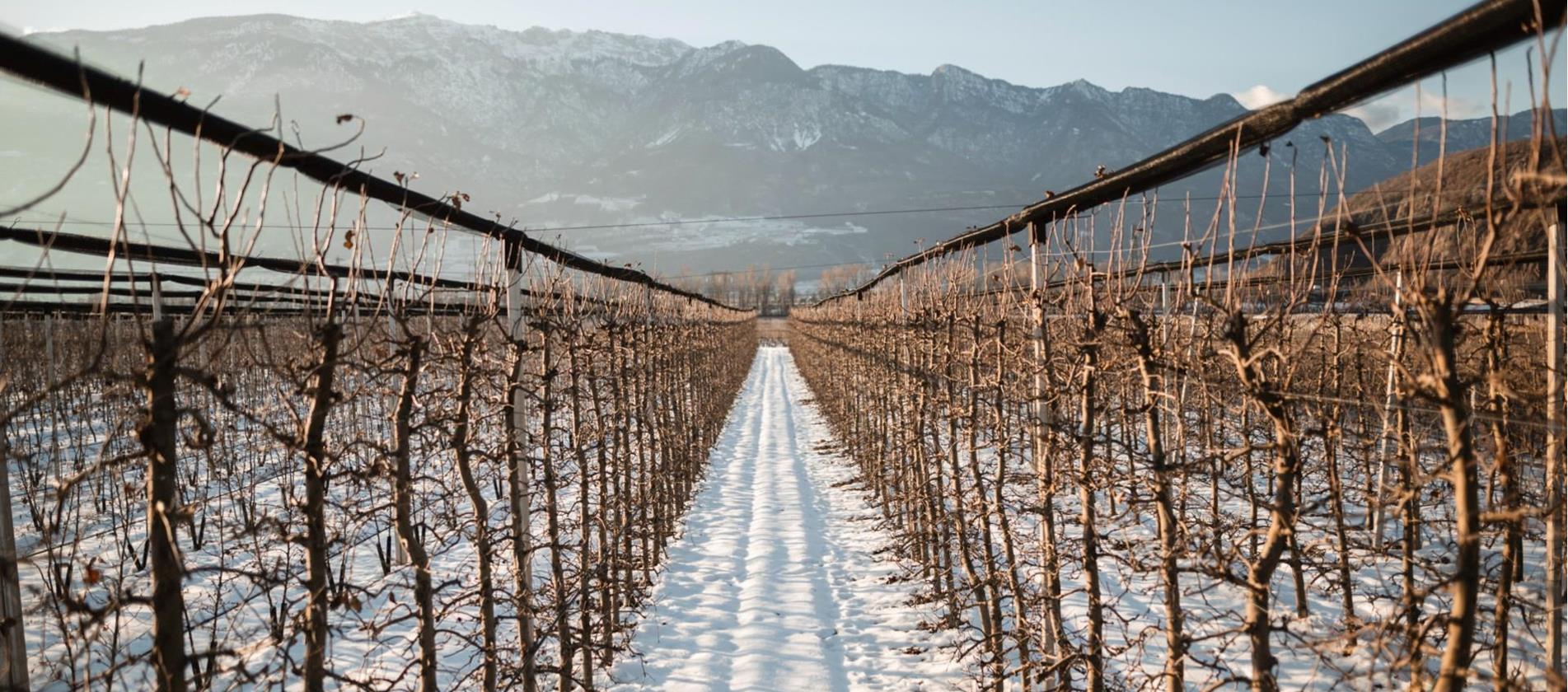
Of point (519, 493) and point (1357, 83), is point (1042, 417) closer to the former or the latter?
point (1357, 83)

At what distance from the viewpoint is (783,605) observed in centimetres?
777

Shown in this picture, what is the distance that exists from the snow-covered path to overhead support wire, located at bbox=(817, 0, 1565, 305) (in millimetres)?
4397

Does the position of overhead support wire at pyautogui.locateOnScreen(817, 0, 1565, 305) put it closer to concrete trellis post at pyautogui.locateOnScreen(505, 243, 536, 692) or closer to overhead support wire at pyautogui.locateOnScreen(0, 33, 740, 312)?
overhead support wire at pyautogui.locateOnScreen(0, 33, 740, 312)

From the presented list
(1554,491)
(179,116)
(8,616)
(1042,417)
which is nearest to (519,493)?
(8,616)

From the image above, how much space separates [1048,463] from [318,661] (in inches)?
138

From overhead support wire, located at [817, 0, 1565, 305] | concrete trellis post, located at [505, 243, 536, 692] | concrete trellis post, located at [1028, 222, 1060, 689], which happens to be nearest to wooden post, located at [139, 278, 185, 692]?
concrete trellis post, located at [505, 243, 536, 692]

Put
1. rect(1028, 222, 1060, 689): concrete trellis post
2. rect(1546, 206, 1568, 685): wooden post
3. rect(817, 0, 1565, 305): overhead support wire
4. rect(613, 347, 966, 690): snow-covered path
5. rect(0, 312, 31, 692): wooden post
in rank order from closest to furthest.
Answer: rect(817, 0, 1565, 305): overhead support wire, rect(1546, 206, 1568, 685): wooden post, rect(0, 312, 31, 692): wooden post, rect(1028, 222, 1060, 689): concrete trellis post, rect(613, 347, 966, 690): snow-covered path

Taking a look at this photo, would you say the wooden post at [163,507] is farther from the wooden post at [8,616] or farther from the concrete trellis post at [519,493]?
the concrete trellis post at [519,493]

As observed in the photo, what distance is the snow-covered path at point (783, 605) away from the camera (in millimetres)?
6398

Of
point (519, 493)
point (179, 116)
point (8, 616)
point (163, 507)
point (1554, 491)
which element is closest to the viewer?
point (163, 507)

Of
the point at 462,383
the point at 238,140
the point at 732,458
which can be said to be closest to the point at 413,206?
the point at 462,383

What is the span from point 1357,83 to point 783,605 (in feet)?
21.9

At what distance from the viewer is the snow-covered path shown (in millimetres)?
6398

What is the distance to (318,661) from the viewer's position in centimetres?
251
